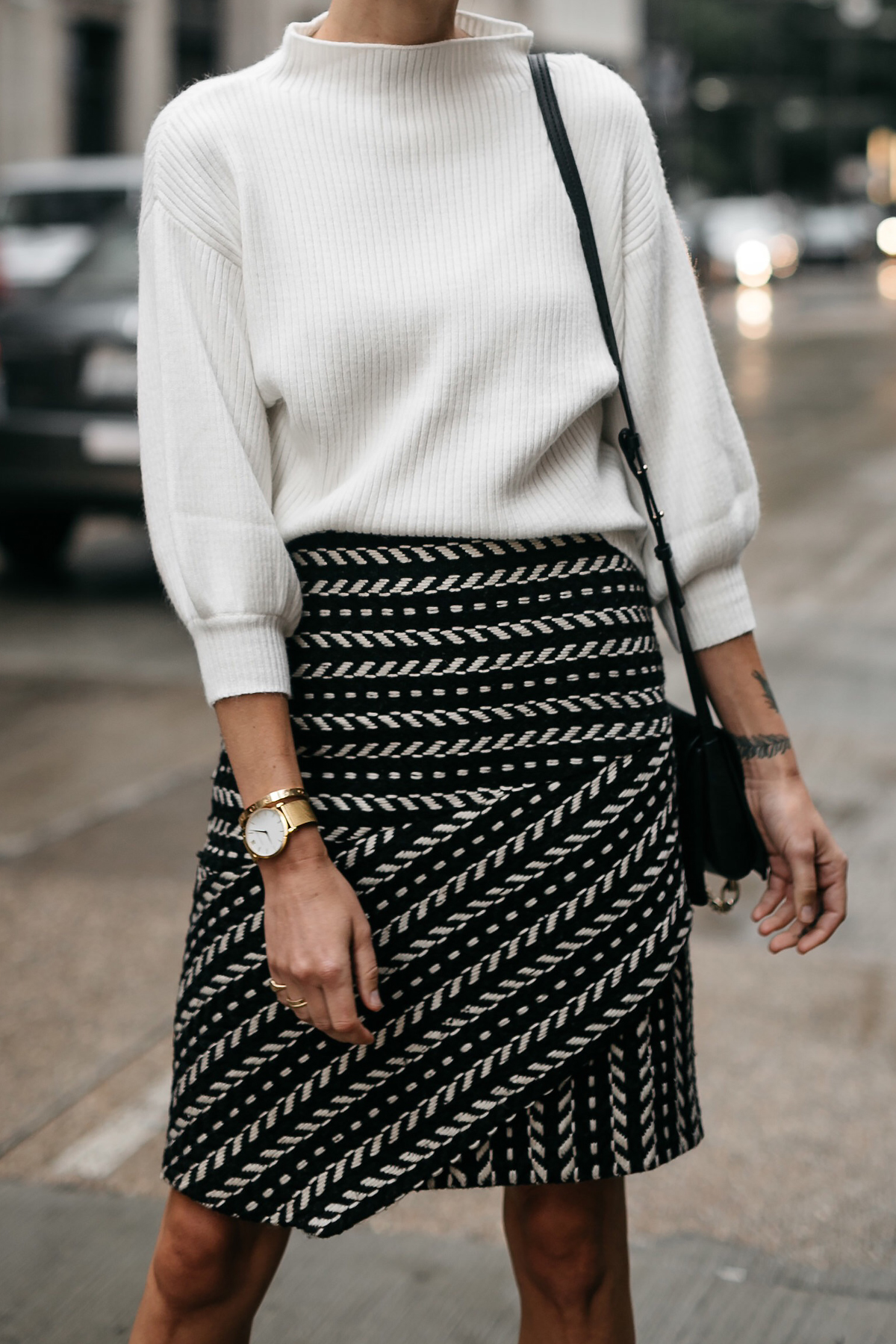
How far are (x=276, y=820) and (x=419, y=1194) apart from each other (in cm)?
154

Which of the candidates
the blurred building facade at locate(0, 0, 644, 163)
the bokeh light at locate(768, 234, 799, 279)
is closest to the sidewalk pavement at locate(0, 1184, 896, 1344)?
the blurred building facade at locate(0, 0, 644, 163)

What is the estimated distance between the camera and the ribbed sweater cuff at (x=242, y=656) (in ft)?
5.21

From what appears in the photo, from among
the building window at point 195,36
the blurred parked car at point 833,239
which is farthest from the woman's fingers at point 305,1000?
the blurred parked car at point 833,239

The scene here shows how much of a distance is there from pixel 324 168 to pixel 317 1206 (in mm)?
1018

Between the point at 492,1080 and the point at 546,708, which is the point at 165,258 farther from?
the point at 492,1080

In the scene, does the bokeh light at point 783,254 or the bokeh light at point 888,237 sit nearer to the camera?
the bokeh light at point 783,254

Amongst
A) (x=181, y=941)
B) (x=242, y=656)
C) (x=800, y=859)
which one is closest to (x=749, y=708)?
(x=800, y=859)

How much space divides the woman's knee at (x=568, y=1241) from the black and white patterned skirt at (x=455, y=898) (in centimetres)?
7

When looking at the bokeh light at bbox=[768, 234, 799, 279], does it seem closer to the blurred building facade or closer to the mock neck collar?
the blurred building facade

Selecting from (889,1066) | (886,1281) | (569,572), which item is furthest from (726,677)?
(889,1066)

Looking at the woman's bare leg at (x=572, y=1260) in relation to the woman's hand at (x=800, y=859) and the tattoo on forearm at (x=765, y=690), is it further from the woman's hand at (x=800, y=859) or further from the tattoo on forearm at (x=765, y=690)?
the tattoo on forearm at (x=765, y=690)

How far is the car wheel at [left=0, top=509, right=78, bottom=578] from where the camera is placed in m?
8.42

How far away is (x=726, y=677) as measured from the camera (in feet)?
6.03

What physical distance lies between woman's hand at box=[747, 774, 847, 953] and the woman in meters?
0.15
